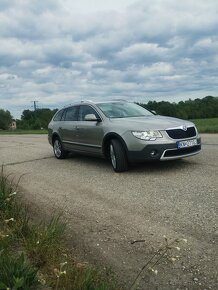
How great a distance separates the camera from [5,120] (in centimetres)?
13162

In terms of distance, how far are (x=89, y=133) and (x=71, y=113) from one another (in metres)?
1.63

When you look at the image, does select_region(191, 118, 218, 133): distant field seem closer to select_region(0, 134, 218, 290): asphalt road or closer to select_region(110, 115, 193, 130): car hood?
select_region(0, 134, 218, 290): asphalt road

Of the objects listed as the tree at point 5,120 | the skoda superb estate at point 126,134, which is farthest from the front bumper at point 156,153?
the tree at point 5,120

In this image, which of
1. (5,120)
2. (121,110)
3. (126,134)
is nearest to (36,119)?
(5,120)

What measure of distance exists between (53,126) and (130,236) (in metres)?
7.80

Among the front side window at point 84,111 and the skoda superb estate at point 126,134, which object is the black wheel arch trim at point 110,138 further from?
the front side window at point 84,111

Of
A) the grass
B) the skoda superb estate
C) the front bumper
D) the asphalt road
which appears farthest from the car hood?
the grass

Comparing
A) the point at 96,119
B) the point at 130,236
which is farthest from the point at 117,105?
the point at 130,236

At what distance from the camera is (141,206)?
579cm

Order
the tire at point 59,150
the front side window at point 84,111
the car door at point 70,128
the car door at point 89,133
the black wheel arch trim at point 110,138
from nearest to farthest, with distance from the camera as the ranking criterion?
the black wheel arch trim at point 110,138
the car door at point 89,133
the front side window at point 84,111
the car door at point 70,128
the tire at point 59,150

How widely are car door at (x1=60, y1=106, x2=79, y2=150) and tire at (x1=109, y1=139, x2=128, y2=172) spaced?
2.14 m

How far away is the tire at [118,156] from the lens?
836 cm

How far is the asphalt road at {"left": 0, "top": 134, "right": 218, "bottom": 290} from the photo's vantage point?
380cm

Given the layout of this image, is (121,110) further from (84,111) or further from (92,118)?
(84,111)
